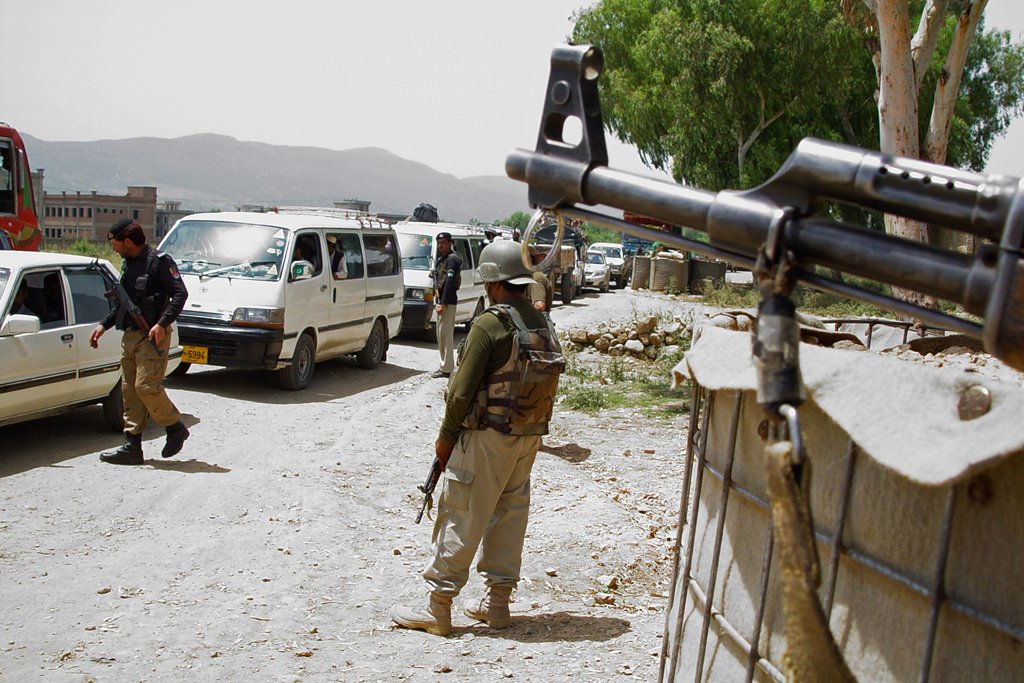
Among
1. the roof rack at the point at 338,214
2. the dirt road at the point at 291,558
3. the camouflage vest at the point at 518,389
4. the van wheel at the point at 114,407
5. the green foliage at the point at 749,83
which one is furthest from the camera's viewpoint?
the green foliage at the point at 749,83

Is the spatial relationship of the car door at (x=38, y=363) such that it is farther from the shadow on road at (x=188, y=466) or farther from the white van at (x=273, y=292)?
the white van at (x=273, y=292)

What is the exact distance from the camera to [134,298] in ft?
25.7

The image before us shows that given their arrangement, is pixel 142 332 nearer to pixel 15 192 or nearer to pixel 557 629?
pixel 557 629

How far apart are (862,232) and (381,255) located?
507 inches

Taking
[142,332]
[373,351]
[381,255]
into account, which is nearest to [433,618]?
[142,332]

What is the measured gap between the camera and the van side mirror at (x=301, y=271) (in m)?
11.7

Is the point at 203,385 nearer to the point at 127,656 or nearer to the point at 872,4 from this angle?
the point at 127,656

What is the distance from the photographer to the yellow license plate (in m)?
11.1

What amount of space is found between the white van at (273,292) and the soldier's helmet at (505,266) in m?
6.30

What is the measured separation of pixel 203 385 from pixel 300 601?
22.1 ft

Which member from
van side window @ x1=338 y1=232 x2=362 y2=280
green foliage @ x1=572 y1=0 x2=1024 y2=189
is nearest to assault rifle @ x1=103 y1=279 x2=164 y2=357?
van side window @ x1=338 y1=232 x2=362 y2=280

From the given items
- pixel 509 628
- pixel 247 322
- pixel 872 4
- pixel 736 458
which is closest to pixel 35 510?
pixel 509 628

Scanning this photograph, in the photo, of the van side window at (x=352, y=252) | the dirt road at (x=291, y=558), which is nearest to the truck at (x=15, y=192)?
the van side window at (x=352, y=252)

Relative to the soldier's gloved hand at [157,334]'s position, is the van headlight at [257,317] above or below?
below
